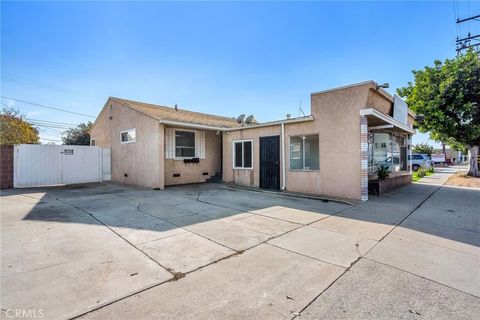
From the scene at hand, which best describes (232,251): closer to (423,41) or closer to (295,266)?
(295,266)

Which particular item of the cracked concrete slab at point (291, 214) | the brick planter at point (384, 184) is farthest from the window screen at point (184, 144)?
the brick planter at point (384, 184)

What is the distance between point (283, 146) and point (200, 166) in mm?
5184

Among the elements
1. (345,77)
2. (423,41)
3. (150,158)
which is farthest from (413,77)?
(150,158)

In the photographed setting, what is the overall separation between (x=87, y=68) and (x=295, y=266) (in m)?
14.8

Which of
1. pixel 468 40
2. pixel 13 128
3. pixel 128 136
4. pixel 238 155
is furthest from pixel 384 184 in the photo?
pixel 13 128

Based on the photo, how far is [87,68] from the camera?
12.7 metres

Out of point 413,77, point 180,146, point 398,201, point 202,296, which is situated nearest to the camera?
point 202,296

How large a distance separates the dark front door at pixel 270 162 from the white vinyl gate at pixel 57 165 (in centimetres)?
987

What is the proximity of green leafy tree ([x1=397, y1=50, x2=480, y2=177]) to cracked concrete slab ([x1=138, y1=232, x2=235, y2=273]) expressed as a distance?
626 inches

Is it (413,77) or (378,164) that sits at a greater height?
(413,77)

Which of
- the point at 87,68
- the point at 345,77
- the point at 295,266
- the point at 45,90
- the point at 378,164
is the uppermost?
the point at 45,90

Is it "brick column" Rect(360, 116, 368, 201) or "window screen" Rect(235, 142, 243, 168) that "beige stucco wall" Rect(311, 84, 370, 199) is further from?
"window screen" Rect(235, 142, 243, 168)

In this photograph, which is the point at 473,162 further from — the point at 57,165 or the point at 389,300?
the point at 57,165

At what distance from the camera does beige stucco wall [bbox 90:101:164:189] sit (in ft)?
34.5
